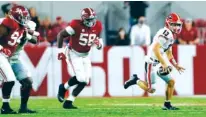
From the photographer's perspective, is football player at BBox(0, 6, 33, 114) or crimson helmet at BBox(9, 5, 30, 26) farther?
crimson helmet at BBox(9, 5, 30, 26)

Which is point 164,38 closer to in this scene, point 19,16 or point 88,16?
point 88,16

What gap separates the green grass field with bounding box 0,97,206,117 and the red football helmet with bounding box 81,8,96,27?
1.46 m

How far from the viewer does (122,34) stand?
2189 cm

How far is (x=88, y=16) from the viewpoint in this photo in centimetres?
1698

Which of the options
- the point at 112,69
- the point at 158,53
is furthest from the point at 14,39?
the point at 112,69

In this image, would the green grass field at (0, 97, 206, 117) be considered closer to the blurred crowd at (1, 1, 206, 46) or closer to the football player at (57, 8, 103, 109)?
the football player at (57, 8, 103, 109)

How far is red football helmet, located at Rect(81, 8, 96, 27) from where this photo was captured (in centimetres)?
1697

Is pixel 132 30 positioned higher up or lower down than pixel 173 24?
higher up

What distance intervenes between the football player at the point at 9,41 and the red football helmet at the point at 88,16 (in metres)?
1.72

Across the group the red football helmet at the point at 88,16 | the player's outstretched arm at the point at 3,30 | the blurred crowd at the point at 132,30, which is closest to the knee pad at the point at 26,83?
the player's outstretched arm at the point at 3,30

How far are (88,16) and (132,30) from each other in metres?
5.01

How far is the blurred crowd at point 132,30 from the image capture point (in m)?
21.8

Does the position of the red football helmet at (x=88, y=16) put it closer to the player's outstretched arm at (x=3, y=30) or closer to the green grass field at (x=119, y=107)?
the green grass field at (x=119, y=107)

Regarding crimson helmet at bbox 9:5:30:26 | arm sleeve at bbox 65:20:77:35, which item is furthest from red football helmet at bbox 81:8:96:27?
crimson helmet at bbox 9:5:30:26
